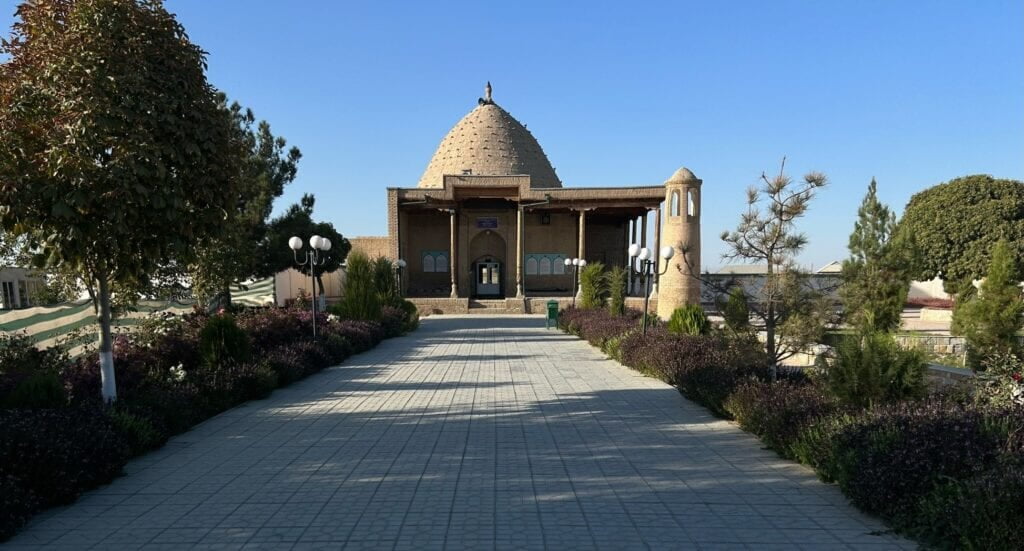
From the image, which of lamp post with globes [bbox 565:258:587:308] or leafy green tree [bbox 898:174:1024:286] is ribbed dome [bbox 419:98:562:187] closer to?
lamp post with globes [bbox 565:258:587:308]

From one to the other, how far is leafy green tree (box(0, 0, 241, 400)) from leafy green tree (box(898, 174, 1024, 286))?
26.8m

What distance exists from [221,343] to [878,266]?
15.3 metres

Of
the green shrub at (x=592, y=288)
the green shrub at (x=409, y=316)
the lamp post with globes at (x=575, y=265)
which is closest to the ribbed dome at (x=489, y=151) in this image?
the lamp post with globes at (x=575, y=265)

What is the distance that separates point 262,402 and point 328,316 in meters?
6.97

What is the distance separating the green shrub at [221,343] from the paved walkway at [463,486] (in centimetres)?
106

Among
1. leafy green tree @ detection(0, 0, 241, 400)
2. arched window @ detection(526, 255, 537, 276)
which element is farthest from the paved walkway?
arched window @ detection(526, 255, 537, 276)

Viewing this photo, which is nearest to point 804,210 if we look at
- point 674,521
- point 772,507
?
point 772,507

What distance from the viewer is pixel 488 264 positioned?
35969 millimetres

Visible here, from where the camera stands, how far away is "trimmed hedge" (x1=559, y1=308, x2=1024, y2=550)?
109 inches

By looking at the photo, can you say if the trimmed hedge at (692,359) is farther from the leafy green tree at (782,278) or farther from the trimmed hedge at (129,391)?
the trimmed hedge at (129,391)

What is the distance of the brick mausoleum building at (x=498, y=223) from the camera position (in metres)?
30.7

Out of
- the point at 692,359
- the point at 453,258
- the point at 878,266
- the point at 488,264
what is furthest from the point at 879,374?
the point at 488,264

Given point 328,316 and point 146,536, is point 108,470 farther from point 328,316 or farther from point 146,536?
point 328,316

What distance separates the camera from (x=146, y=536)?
10.7ft
